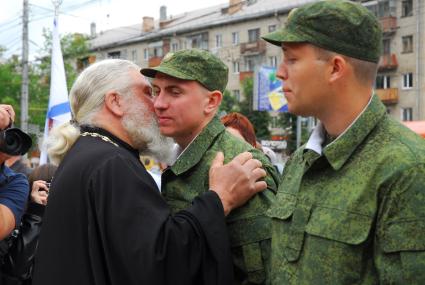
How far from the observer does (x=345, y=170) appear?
1922 millimetres

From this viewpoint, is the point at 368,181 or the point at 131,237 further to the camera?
the point at 131,237

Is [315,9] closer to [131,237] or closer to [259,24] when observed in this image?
[131,237]

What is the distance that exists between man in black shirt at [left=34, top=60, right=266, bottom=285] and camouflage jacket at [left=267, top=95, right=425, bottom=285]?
0.38 meters

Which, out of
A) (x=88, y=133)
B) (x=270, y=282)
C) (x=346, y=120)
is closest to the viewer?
(x=346, y=120)

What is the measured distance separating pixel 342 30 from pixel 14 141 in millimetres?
1751

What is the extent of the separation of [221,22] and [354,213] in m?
45.3

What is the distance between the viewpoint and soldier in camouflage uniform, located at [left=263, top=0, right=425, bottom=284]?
175 centimetres

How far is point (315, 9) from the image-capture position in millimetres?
1986

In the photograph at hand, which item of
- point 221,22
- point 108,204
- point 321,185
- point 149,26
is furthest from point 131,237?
point 149,26

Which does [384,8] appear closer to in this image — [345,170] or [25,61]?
Result: [25,61]

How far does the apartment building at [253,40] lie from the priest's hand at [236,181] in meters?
23.9

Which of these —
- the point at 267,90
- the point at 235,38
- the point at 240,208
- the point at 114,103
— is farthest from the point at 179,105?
the point at 235,38

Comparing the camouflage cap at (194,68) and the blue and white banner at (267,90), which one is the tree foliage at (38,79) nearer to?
the blue and white banner at (267,90)

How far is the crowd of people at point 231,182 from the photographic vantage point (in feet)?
6.00
